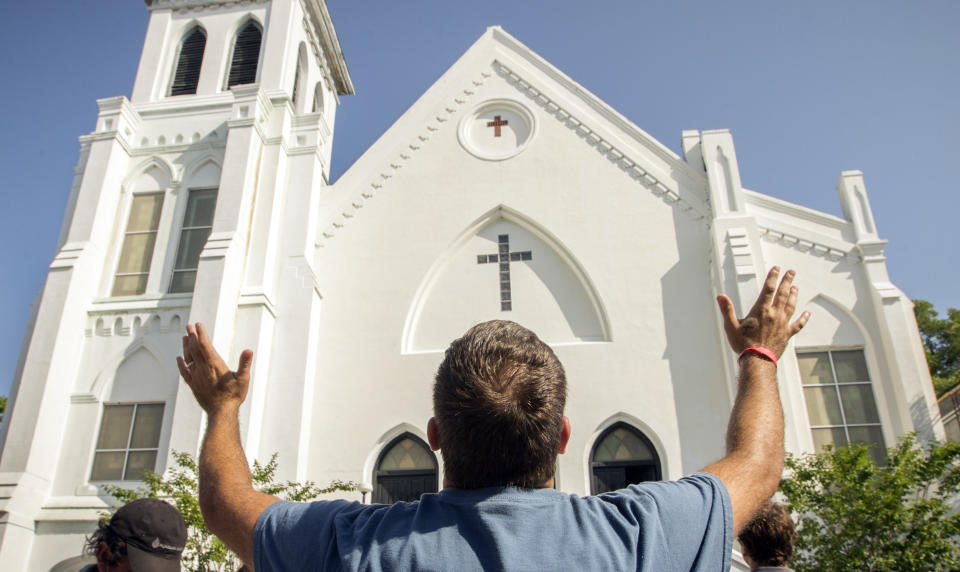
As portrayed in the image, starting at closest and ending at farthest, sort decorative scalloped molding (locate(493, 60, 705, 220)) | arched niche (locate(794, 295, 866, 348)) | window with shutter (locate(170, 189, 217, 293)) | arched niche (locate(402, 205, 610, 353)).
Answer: arched niche (locate(794, 295, 866, 348)), arched niche (locate(402, 205, 610, 353)), window with shutter (locate(170, 189, 217, 293)), decorative scalloped molding (locate(493, 60, 705, 220))

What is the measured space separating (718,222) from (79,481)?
11.1m

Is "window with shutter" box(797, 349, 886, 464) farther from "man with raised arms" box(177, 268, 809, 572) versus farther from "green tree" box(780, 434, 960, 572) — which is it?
"man with raised arms" box(177, 268, 809, 572)

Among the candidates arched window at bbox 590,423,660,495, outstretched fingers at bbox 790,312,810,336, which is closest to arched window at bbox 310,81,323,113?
arched window at bbox 590,423,660,495

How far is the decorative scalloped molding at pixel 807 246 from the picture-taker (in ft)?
41.4

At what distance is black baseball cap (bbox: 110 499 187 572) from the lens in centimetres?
247

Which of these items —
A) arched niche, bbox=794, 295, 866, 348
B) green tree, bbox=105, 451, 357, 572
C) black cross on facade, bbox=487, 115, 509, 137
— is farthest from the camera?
black cross on facade, bbox=487, 115, 509, 137

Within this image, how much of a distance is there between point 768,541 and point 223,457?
272cm

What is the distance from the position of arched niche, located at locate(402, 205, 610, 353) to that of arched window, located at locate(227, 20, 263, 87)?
6.46m

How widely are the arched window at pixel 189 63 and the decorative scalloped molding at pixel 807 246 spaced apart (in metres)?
12.2

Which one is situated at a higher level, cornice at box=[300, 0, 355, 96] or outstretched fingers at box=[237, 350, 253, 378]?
cornice at box=[300, 0, 355, 96]

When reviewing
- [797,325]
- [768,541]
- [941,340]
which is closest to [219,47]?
[768,541]

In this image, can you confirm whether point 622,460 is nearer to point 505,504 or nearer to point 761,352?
point 761,352

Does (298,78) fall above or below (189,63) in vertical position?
above

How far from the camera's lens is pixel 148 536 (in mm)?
Result: 2475
